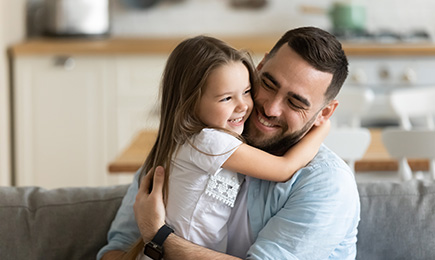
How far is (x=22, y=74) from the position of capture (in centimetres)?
427

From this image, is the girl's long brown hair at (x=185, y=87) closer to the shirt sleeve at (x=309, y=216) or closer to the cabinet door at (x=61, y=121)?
the shirt sleeve at (x=309, y=216)

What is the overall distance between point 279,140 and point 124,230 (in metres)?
0.50

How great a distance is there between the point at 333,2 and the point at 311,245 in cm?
354

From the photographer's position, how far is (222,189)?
5.70ft

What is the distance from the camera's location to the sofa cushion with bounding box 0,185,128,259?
2037mm

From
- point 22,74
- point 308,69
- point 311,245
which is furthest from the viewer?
point 22,74

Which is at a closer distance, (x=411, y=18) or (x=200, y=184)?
(x=200, y=184)

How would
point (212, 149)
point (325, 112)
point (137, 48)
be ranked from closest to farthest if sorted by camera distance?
1. point (212, 149)
2. point (325, 112)
3. point (137, 48)

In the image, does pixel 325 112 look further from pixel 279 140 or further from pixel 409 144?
pixel 409 144

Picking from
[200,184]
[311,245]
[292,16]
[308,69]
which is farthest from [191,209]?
[292,16]

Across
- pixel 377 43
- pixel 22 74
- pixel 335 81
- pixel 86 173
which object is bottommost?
pixel 86 173

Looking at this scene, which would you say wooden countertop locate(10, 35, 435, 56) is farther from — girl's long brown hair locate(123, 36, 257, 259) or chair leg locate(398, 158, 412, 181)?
girl's long brown hair locate(123, 36, 257, 259)

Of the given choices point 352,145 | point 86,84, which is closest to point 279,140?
point 352,145

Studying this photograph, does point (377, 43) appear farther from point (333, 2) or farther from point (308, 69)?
point (308, 69)
